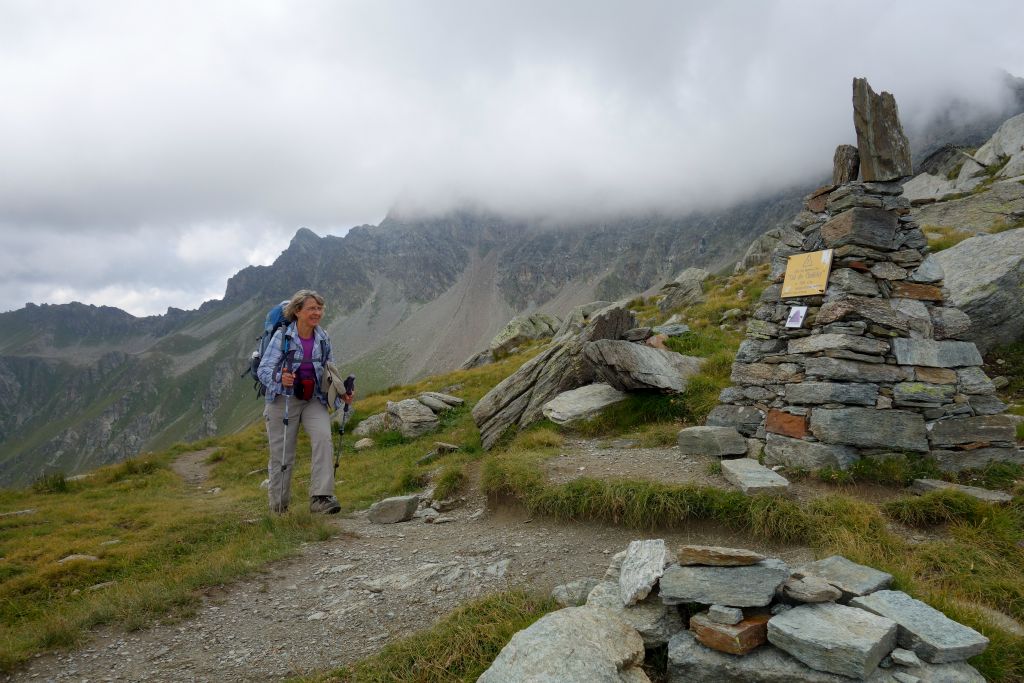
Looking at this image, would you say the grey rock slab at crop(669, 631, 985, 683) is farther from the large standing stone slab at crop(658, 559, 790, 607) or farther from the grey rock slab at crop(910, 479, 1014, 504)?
the grey rock slab at crop(910, 479, 1014, 504)

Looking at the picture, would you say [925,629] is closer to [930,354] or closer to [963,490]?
[963,490]

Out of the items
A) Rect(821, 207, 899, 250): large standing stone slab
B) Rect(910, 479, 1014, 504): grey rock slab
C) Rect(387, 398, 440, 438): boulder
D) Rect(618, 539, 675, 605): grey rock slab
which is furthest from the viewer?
Rect(387, 398, 440, 438): boulder

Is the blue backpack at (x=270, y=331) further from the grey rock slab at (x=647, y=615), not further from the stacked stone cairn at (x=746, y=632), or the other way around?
the stacked stone cairn at (x=746, y=632)

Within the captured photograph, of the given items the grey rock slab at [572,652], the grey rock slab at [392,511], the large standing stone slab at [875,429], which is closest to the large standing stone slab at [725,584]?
the grey rock slab at [572,652]

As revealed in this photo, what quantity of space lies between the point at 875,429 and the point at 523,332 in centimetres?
3442

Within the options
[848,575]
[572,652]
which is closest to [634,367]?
[848,575]

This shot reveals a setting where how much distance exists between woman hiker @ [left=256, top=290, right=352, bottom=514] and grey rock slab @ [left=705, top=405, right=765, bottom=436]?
7779mm

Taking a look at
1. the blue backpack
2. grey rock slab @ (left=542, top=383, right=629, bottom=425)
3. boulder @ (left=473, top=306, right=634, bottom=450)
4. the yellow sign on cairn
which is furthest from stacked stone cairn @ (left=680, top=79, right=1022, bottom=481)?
the blue backpack

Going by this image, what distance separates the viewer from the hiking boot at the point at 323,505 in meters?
10.4

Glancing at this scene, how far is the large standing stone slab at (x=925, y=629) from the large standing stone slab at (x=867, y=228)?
6.93 metres

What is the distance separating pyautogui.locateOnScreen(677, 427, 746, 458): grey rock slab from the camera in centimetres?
964

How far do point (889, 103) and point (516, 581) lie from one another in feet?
35.9

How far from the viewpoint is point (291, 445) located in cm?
1016

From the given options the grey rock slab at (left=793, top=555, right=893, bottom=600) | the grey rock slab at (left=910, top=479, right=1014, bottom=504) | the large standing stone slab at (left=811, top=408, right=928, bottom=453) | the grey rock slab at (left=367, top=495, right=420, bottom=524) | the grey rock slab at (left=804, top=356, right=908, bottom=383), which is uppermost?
the grey rock slab at (left=804, top=356, right=908, bottom=383)
